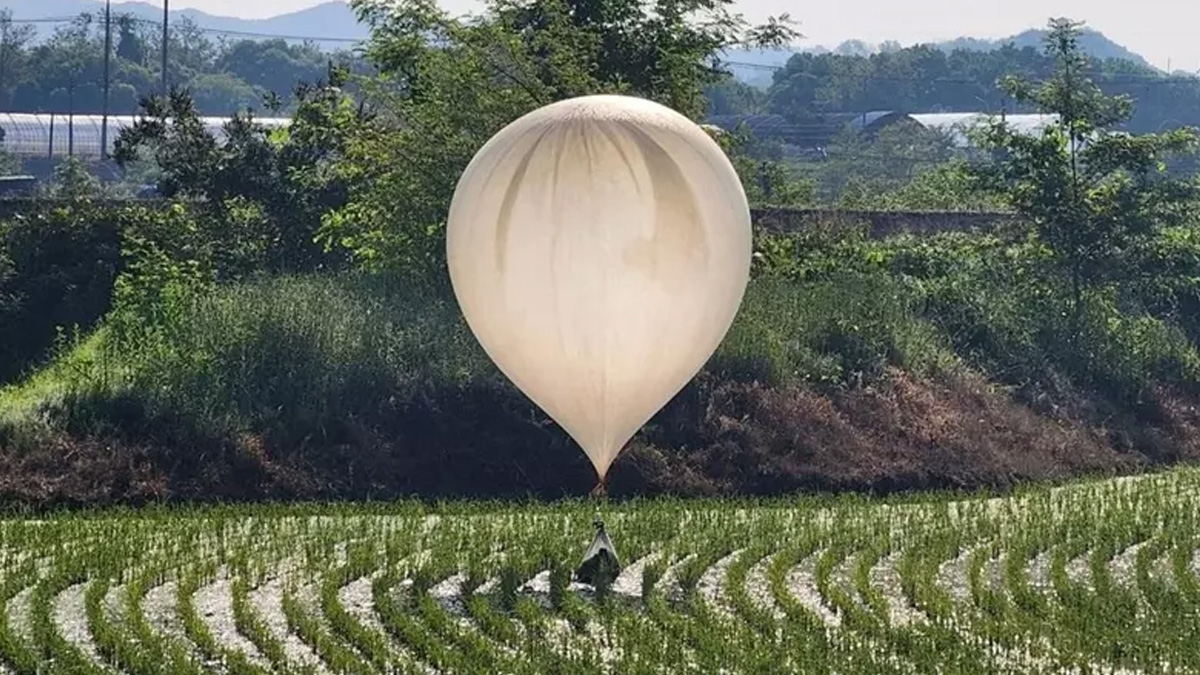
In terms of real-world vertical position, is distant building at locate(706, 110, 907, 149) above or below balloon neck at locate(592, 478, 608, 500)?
below

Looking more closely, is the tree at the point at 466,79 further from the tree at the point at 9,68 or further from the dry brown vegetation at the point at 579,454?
the tree at the point at 9,68

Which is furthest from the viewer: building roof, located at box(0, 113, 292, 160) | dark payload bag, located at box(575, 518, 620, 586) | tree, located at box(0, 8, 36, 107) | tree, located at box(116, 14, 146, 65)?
tree, located at box(116, 14, 146, 65)

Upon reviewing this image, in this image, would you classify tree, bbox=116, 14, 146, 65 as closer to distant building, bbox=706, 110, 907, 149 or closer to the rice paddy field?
distant building, bbox=706, 110, 907, 149

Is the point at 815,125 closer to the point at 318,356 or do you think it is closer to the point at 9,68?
the point at 9,68

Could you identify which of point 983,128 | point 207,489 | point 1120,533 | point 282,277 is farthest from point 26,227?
point 1120,533

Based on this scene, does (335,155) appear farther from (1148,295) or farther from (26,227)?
(1148,295)

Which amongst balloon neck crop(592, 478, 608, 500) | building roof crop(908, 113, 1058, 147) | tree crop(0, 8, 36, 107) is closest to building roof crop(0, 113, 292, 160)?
tree crop(0, 8, 36, 107)
